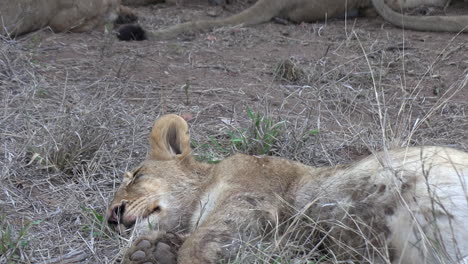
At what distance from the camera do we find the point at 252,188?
2.89 m

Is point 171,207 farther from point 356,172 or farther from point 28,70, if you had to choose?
point 28,70

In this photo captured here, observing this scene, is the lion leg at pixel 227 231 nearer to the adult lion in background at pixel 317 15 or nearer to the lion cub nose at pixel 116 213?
the lion cub nose at pixel 116 213

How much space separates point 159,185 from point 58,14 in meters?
3.33

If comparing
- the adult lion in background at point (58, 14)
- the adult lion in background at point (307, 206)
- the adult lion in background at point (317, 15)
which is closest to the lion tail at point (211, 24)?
the adult lion in background at point (317, 15)

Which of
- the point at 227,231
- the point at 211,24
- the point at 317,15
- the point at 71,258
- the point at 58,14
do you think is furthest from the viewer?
the point at 317,15

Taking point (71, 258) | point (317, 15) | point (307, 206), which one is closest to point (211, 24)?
point (317, 15)

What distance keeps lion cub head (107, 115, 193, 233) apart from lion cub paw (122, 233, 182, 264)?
20 centimetres

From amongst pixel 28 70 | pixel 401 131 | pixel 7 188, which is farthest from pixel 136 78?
pixel 401 131

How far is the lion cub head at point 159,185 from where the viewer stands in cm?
300

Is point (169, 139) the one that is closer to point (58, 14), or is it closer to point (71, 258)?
point (71, 258)

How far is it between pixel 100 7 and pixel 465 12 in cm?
305

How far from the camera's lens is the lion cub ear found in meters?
3.25

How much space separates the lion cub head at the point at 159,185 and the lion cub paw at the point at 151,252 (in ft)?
0.66

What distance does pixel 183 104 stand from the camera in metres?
4.57
